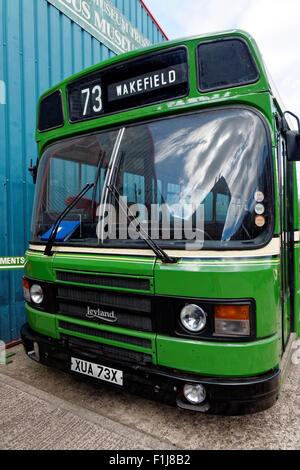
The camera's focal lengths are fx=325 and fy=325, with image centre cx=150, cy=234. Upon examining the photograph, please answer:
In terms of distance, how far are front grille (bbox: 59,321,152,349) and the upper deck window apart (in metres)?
1.84

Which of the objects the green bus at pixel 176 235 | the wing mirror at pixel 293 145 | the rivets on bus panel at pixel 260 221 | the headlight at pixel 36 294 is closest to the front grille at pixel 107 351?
the green bus at pixel 176 235

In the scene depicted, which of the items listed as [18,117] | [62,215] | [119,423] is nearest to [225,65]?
[62,215]

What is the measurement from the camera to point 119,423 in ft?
8.30

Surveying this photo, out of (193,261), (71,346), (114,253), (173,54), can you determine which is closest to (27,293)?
(71,346)

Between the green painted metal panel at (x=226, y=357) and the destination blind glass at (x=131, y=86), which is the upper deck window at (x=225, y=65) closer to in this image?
the destination blind glass at (x=131, y=86)

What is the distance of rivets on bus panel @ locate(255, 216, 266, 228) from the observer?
211 centimetres

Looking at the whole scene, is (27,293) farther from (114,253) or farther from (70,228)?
(114,253)

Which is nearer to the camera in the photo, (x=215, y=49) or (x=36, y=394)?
(x=215, y=49)

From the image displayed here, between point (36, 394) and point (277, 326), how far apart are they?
225 cm

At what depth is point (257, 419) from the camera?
259 centimetres

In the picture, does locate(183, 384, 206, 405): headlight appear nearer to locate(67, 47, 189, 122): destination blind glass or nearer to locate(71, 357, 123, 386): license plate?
locate(71, 357, 123, 386): license plate

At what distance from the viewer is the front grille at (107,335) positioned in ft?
7.65

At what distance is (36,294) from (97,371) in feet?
3.18

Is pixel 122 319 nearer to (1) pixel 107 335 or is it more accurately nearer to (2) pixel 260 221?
(1) pixel 107 335
